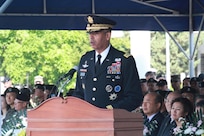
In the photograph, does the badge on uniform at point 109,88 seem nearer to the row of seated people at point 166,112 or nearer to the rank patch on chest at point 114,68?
the rank patch on chest at point 114,68

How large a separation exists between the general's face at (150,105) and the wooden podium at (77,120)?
2760mm

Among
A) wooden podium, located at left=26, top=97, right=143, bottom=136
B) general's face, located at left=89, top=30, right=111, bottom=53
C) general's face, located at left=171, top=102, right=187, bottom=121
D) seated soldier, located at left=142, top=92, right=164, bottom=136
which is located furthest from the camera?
seated soldier, located at left=142, top=92, right=164, bottom=136

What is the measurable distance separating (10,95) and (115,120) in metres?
5.40

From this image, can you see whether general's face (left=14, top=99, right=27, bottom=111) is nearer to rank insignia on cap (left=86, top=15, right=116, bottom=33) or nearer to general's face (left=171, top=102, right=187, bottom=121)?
general's face (left=171, top=102, right=187, bottom=121)

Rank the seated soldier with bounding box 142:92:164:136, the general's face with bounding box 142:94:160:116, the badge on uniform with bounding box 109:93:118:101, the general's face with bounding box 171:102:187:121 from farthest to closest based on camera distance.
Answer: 1. the general's face with bounding box 142:94:160:116
2. the seated soldier with bounding box 142:92:164:136
3. the general's face with bounding box 171:102:187:121
4. the badge on uniform with bounding box 109:93:118:101

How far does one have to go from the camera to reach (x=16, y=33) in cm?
2242

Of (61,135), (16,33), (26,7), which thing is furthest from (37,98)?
(16,33)

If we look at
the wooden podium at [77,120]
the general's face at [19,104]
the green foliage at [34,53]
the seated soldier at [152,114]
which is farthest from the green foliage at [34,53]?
the wooden podium at [77,120]

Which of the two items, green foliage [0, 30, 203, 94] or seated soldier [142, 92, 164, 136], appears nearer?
seated soldier [142, 92, 164, 136]

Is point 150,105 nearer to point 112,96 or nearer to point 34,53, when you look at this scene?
point 112,96

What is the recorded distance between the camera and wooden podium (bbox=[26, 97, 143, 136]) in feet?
11.1

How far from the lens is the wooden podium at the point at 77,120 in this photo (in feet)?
11.1

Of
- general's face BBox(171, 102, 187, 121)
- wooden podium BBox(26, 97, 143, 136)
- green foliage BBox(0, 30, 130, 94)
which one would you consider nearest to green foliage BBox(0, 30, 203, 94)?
green foliage BBox(0, 30, 130, 94)

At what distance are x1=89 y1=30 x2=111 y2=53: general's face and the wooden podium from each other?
0.76m
